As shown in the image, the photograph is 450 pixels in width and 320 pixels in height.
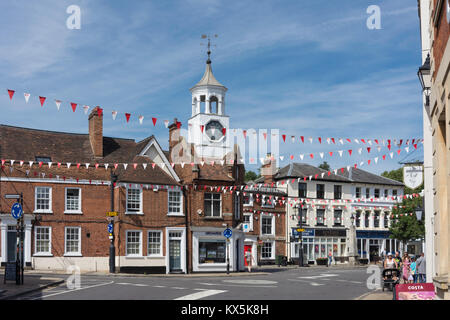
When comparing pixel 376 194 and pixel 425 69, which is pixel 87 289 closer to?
pixel 425 69

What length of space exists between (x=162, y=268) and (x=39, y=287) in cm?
1775

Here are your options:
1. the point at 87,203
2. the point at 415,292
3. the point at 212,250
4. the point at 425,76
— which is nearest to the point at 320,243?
the point at 212,250

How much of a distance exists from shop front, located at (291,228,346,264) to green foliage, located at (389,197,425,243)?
559cm

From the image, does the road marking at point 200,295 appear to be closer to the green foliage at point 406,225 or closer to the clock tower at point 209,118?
the clock tower at point 209,118

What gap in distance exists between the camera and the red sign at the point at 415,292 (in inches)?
464

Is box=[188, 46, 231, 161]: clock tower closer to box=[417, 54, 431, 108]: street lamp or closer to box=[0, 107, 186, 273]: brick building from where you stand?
box=[0, 107, 186, 273]: brick building

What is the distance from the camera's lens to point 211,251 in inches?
1679

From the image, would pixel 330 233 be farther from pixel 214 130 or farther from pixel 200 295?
pixel 200 295

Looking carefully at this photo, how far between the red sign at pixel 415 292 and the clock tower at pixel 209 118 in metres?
39.1

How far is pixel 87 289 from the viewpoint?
2369 centimetres

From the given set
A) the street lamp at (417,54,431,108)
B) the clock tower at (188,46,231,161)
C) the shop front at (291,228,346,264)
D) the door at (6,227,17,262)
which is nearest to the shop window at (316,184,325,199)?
the shop front at (291,228,346,264)

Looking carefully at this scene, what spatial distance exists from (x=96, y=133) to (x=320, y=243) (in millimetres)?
29758

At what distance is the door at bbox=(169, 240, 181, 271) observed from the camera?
41.5 m
